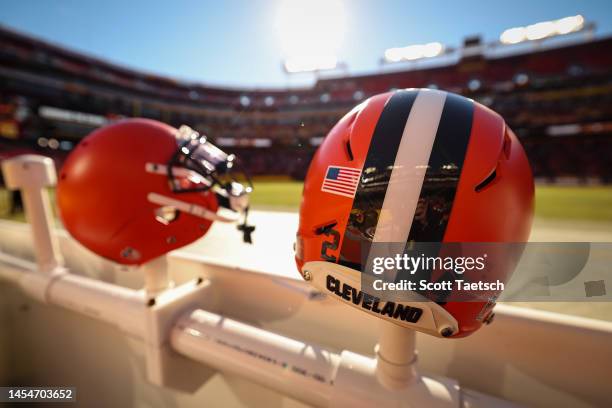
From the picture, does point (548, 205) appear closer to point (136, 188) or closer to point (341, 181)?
point (341, 181)

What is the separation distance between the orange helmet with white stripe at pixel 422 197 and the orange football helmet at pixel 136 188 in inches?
21.3

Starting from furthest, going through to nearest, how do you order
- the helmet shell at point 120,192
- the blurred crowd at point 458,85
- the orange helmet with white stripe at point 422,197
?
1. the blurred crowd at point 458,85
2. the helmet shell at point 120,192
3. the orange helmet with white stripe at point 422,197

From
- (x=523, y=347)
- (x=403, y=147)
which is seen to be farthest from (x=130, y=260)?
(x=523, y=347)

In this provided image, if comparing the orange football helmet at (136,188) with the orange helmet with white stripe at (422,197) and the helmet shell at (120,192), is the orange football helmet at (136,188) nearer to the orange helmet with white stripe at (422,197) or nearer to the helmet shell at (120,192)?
the helmet shell at (120,192)

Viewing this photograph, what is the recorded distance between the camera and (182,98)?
68.3ft

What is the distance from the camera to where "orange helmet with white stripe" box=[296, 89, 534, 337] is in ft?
1.74

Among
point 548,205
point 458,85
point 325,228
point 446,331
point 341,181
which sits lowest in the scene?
point 548,205

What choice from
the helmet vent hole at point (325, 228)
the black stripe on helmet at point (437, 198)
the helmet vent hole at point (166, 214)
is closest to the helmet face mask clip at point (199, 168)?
the helmet vent hole at point (166, 214)

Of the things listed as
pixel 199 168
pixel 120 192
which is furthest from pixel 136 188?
pixel 199 168

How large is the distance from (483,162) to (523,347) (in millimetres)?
554

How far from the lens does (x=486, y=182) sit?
545 millimetres

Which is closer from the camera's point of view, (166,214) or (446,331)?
(446,331)

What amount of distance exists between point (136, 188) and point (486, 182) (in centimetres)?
98

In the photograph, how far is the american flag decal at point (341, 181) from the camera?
0.59 m
